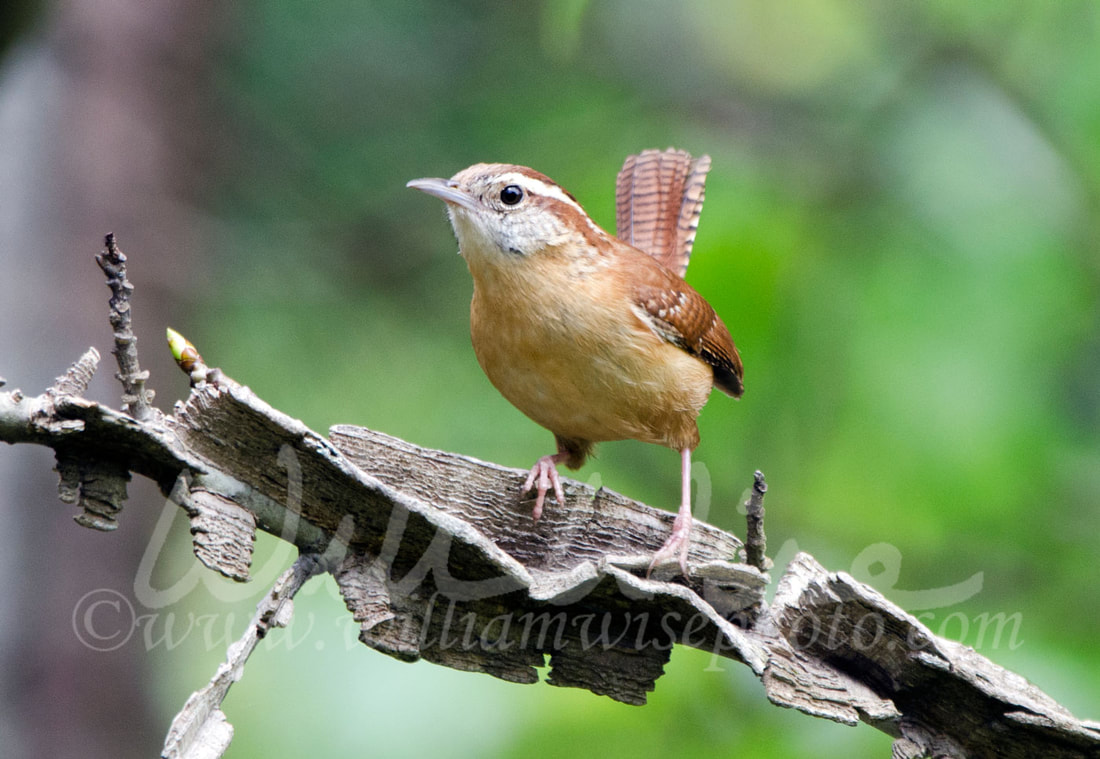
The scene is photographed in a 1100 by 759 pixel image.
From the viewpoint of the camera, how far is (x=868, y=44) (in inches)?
139

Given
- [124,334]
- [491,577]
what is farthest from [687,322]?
[124,334]

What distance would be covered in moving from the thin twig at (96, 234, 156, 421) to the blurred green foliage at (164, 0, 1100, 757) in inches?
66.7

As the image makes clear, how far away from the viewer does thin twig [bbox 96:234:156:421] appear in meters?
1.23

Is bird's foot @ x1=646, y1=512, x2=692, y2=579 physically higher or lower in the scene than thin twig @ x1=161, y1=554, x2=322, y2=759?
higher

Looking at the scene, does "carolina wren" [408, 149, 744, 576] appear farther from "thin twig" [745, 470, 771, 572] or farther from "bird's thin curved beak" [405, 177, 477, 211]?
"thin twig" [745, 470, 771, 572]

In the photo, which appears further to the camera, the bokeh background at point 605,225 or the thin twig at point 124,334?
the bokeh background at point 605,225

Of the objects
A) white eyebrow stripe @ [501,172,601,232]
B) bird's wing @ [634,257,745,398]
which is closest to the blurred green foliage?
bird's wing @ [634,257,745,398]

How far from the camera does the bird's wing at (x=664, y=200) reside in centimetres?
345

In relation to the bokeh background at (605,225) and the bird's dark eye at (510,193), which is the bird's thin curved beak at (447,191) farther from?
the bokeh background at (605,225)

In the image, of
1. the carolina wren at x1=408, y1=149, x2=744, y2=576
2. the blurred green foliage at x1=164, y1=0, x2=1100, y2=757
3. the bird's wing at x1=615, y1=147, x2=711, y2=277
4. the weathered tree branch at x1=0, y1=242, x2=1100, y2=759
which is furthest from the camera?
the bird's wing at x1=615, y1=147, x2=711, y2=277

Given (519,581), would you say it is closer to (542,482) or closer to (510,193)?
(542,482)

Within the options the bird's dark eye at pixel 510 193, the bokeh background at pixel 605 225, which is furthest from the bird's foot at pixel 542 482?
the bokeh background at pixel 605 225

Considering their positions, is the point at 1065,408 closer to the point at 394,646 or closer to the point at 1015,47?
the point at 1015,47

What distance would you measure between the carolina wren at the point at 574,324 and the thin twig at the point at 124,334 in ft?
3.17
